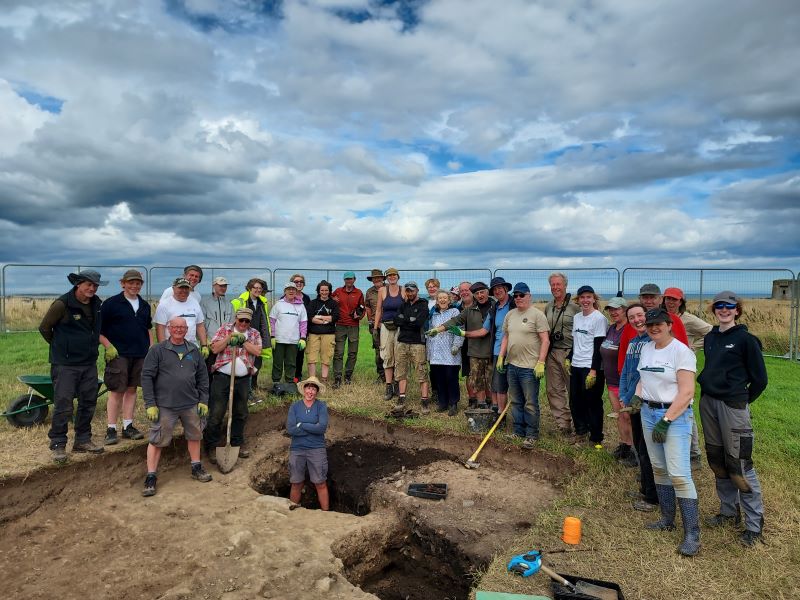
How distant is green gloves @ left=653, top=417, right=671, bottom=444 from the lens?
4.53 meters

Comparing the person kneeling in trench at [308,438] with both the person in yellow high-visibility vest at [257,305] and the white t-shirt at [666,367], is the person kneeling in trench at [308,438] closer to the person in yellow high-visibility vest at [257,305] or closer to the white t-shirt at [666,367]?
the person in yellow high-visibility vest at [257,305]

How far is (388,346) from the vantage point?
9273mm

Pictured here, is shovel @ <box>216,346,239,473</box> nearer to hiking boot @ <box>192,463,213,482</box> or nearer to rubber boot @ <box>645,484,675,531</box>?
hiking boot @ <box>192,463,213,482</box>

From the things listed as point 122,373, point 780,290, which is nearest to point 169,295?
point 122,373

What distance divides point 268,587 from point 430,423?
399 cm

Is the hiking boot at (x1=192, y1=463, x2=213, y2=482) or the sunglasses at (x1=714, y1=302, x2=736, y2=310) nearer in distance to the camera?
the sunglasses at (x1=714, y1=302, x2=736, y2=310)

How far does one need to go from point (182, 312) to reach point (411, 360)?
12.0ft

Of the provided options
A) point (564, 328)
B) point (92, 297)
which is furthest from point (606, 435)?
point (92, 297)

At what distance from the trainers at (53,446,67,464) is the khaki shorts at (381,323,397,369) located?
489 centimetres

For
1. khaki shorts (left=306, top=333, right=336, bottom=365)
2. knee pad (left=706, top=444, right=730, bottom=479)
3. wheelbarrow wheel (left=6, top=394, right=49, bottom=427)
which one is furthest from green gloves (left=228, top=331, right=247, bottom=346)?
knee pad (left=706, top=444, right=730, bottom=479)

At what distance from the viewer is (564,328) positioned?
23.6 ft

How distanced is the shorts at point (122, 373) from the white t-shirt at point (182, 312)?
619 mm

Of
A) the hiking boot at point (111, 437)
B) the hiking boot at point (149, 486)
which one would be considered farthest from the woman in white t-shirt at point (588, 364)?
the hiking boot at point (111, 437)

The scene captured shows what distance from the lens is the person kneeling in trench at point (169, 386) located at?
6.02 metres
